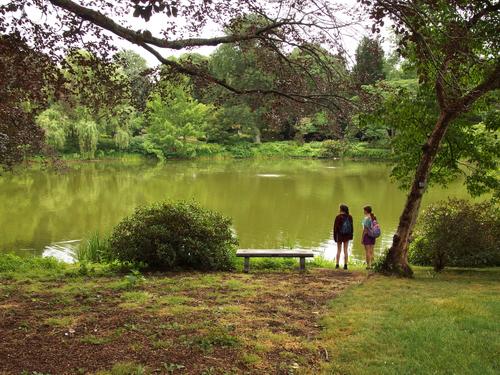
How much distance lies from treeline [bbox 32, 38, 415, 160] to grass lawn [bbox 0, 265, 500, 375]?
7.44ft

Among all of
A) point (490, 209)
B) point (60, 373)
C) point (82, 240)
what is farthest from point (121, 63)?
point (82, 240)

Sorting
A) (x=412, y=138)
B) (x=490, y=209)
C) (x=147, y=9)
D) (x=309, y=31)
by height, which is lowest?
(x=490, y=209)

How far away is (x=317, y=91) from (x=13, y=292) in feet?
15.3

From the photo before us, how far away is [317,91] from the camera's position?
6094mm

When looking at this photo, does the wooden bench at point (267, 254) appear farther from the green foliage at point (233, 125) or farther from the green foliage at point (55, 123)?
the green foliage at point (233, 125)

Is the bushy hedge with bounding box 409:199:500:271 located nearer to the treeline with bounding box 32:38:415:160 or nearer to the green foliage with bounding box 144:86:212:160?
the treeline with bounding box 32:38:415:160

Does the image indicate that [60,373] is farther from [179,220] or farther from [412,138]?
[412,138]

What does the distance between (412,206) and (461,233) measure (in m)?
1.13

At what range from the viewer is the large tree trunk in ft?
25.5

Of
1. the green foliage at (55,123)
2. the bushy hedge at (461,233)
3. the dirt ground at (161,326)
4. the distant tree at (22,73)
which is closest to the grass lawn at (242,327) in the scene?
the dirt ground at (161,326)

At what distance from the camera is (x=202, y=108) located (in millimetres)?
42562

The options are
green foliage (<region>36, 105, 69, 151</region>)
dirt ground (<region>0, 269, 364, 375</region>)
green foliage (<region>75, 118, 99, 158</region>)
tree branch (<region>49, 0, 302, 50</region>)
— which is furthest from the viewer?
green foliage (<region>75, 118, 99, 158</region>)

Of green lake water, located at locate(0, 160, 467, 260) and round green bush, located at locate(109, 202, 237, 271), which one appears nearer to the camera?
round green bush, located at locate(109, 202, 237, 271)

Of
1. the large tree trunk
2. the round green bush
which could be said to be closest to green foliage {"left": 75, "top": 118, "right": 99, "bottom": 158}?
the round green bush
